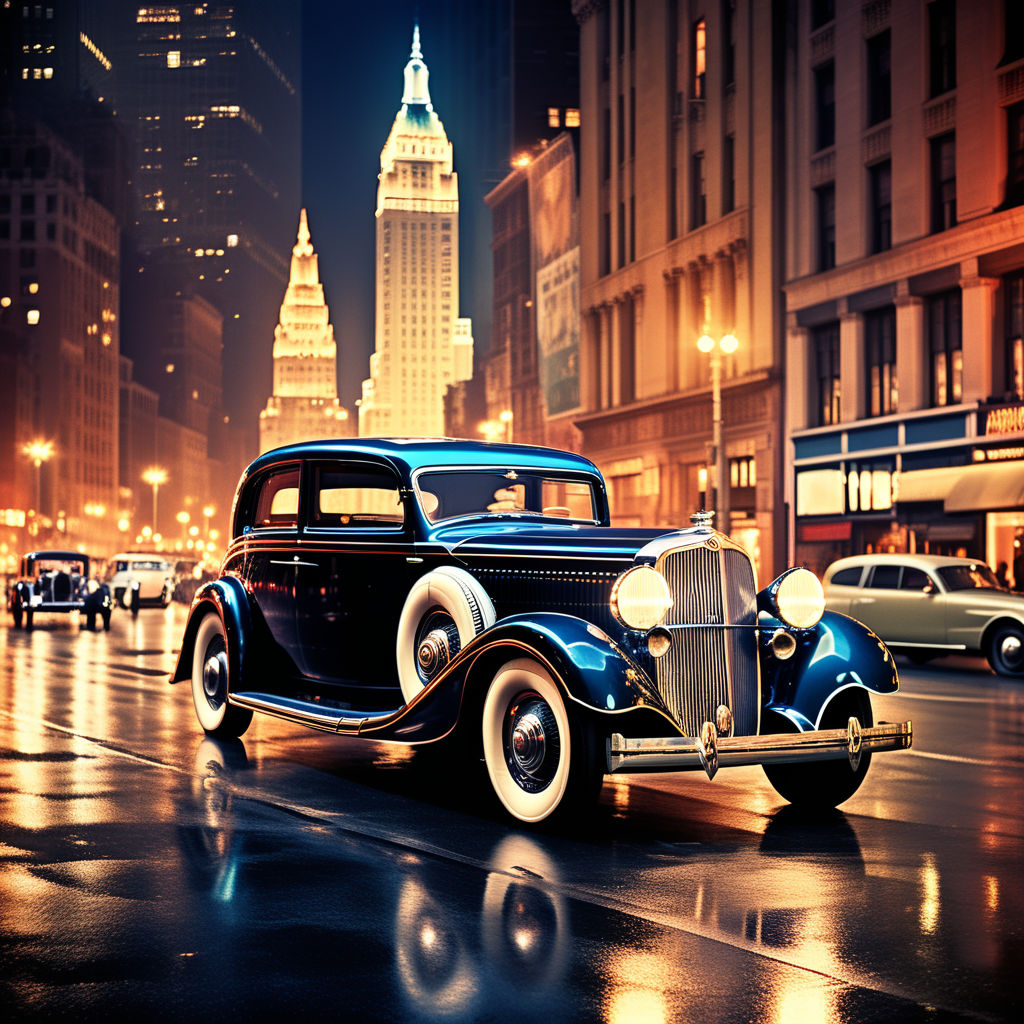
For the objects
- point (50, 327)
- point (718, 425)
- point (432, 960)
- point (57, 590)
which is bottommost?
point (432, 960)

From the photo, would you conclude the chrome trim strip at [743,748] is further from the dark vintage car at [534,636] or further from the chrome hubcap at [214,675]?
the chrome hubcap at [214,675]

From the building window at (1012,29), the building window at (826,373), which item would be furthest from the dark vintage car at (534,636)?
the building window at (826,373)

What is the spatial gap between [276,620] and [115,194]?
195 meters

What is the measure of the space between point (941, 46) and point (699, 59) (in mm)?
14267

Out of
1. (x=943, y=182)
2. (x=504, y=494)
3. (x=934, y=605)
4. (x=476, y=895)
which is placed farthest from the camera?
(x=943, y=182)

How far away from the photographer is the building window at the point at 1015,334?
32.0m

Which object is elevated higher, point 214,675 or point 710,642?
point 710,642

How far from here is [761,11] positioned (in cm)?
4275

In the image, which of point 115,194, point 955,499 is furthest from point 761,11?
point 115,194

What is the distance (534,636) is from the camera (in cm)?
750

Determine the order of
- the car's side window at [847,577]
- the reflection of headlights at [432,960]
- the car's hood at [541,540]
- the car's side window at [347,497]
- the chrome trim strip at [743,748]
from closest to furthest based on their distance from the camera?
the reflection of headlights at [432,960] → the chrome trim strip at [743,748] → the car's hood at [541,540] → the car's side window at [347,497] → the car's side window at [847,577]

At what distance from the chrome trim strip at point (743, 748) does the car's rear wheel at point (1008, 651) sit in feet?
39.2

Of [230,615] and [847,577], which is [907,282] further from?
→ [230,615]

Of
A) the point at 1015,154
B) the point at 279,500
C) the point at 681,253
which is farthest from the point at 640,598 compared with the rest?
the point at 681,253
